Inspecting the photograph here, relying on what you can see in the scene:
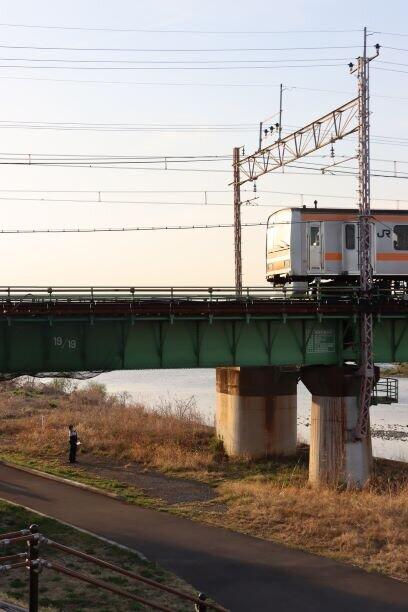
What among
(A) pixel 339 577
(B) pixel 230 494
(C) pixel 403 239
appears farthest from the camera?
(C) pixel 403 239

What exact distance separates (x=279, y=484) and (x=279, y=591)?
12.8 m

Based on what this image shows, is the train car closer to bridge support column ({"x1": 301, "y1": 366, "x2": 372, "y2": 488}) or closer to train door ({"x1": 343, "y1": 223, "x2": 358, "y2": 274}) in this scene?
train door ({"x1": 343, "y1": 223, "x2": 358, "y2": 274})

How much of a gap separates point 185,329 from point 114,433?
11.4 meters

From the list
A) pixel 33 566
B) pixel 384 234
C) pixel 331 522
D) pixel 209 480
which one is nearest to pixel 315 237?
pixel 384 234

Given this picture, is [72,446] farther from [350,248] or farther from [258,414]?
[350,248]

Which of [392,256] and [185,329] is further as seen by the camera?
[392,256]

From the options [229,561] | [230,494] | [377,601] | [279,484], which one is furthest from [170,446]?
[377,601]

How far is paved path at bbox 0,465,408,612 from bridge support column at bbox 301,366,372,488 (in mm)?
9102

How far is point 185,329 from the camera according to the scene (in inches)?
994

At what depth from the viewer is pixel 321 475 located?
2694 cm

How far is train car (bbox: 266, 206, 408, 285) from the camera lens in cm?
2856

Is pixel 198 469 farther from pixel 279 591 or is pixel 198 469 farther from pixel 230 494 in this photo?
pixel 279 591

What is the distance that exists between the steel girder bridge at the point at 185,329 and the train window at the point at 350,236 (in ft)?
7.01

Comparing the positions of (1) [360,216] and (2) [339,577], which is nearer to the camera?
(2) [339,577]
